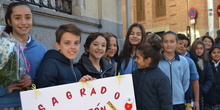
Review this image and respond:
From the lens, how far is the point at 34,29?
4.03 meters

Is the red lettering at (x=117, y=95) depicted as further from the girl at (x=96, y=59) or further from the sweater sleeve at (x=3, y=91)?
the sweater sleeve at (x=3, y=91)

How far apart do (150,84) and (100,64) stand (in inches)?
24.8

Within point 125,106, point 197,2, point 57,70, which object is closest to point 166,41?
point 125,106

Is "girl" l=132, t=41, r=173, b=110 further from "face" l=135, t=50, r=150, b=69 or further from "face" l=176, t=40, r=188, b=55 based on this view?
"face" l=176, t=40, r=188, b=55

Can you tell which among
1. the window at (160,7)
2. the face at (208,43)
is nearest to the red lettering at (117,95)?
the face at (208,43)

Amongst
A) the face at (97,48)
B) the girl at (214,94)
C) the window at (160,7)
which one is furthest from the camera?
the window at (160,7)

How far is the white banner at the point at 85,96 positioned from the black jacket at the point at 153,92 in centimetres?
34

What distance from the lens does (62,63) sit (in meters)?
2.13

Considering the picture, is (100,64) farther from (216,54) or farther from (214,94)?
(216,54)

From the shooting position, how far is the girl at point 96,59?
255cm

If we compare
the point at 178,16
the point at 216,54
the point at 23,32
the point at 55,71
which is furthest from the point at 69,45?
the point at 178,16

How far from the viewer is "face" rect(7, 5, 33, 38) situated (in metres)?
2.14

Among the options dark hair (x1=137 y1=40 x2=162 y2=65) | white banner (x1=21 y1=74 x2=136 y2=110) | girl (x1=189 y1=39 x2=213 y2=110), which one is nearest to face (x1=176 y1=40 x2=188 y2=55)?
girl (x1=189 y1=39 x2=213 y2=110)

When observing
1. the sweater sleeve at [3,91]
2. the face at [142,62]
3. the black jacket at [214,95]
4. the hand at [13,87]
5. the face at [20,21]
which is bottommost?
the black jacket at [214,95]
